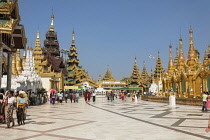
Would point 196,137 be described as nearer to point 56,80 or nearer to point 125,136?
point 125,136

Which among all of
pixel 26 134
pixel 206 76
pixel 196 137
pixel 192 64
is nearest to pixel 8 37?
pixel 26 134

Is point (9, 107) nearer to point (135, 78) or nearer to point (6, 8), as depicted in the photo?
point (6, 8)

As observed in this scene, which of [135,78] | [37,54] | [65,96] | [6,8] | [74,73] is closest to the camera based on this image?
[6,8]

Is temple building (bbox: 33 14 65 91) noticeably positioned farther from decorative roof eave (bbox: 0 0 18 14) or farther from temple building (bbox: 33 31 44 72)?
decorative roof eave (bbox: 0 0 18 14)

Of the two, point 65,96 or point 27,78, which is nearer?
point 27,78

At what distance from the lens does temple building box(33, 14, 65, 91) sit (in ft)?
144

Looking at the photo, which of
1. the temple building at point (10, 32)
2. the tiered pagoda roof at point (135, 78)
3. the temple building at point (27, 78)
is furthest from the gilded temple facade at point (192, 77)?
the tiered pagoda roof at point (135, 78)

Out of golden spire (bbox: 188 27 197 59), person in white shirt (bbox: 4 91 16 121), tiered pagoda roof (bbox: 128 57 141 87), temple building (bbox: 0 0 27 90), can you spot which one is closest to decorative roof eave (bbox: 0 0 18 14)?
temple building (bbox: 0 0 27 90)

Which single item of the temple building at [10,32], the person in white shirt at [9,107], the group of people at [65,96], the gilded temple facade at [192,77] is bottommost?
the group of people at [65,96]

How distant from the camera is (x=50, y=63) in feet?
178

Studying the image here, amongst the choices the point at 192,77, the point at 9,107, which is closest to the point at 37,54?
the point at 192,77

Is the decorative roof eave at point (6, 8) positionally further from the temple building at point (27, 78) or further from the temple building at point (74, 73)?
the temple building at point (74, 73)

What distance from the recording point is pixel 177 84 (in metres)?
33.8

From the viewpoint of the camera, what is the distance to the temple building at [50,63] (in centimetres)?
4397
